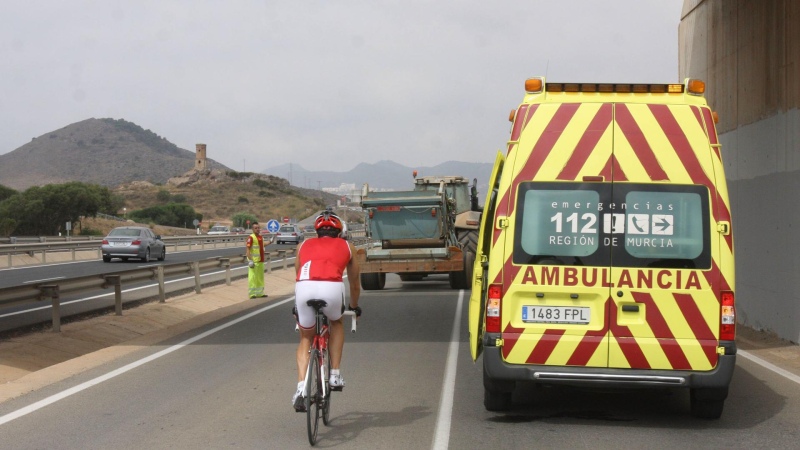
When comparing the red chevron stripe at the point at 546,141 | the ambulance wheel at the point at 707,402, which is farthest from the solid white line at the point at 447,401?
the ambulance wheel at the point at 707,402

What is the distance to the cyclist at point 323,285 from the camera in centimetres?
787

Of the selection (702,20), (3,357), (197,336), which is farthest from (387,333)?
(702,20)

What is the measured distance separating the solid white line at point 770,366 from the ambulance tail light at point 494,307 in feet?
14.9

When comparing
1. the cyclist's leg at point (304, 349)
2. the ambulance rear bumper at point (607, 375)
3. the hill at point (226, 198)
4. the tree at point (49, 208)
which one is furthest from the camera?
the hill at point (226, 198)

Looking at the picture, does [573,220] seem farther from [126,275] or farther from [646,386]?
[126,275]

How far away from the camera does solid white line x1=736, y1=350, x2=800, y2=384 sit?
445 inches

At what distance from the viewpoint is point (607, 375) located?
8125mm

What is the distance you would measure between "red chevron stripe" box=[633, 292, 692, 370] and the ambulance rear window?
1.08 feet

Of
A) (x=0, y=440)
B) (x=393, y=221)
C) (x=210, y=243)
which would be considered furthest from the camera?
(x=210, y=243)

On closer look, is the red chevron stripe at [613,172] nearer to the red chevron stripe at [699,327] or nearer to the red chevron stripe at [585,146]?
the red chevron stripe at [585,146]

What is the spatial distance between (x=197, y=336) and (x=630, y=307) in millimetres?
8925

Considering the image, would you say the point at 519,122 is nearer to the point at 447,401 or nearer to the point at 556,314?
the point at 556,314

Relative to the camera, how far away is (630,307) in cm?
820

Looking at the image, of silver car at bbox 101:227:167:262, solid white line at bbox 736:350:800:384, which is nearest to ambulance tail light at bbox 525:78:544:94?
solid white line at bbox 736:350:800:384
